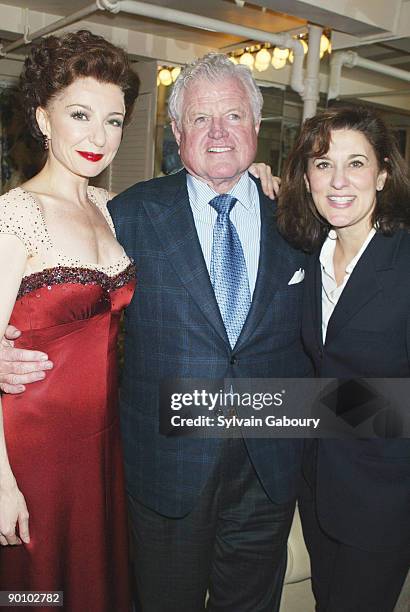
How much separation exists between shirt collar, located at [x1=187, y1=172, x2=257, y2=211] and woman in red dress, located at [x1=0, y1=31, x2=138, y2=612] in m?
0.24

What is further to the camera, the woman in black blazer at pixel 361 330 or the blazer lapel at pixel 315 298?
the blazer lapel at pixel 315 298

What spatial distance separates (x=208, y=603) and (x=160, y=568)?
0.24m

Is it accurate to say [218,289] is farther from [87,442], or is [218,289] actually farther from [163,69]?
[163,69]

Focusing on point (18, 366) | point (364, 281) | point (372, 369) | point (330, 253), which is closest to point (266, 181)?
point (330, 253)

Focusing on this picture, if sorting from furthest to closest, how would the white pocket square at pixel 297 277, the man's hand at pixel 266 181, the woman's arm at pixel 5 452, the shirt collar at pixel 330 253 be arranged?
the man's hand at pixel 266 181
the white pocket square at pixel 297 277
the shirt collar at pixel 330 253
the woman's arm at pixel 5 452

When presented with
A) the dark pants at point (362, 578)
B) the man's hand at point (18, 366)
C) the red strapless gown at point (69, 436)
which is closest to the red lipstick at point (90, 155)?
the red strapless gown at point (69, 436)

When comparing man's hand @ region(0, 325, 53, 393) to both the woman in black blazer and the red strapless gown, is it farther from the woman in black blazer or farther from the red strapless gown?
the woman in black blazer

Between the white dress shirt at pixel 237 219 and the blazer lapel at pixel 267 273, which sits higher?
the white dress shirt at pixel 237 219

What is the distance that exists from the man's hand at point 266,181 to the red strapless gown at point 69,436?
0.47 m

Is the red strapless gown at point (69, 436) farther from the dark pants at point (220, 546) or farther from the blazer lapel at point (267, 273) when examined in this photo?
the blazer lapel at point (267, 273)

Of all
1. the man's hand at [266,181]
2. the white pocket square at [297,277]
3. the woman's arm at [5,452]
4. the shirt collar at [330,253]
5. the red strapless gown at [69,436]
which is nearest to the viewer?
the woman's arm at [5,452]

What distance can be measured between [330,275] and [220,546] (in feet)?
2.49

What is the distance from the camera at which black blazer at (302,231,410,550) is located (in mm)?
1319

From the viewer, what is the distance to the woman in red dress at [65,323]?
1.26 metres
